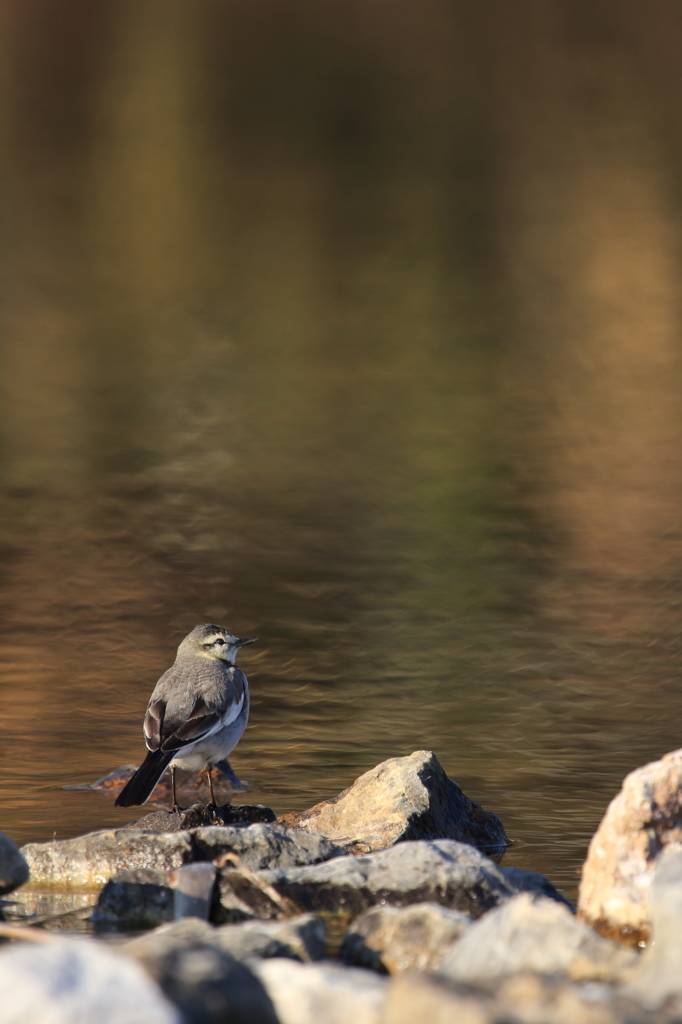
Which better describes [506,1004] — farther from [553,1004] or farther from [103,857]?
[103,857]

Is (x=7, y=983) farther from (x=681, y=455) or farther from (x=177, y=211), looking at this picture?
(x=177, y=211)

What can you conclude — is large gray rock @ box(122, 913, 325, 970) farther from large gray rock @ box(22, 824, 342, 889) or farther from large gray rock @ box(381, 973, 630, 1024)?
large gray rock @ box(22, 824, 342, 889)

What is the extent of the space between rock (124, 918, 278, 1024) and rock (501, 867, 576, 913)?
5.65ft

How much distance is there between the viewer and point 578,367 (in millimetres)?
22438

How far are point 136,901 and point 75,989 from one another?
2094 mm

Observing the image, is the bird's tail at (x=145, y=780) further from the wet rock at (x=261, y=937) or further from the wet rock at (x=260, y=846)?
the wet rock at (x=261, y=937)

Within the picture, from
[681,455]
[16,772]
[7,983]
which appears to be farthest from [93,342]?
[7,983]

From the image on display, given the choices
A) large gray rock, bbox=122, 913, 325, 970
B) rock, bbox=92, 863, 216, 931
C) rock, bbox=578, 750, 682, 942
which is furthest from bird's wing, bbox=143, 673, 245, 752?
rock, bbox=578, 750, 682, 942

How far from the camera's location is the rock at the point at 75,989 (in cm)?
355

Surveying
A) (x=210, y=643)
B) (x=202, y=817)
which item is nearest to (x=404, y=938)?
(x=202, y=817)

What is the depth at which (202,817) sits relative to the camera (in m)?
6.66

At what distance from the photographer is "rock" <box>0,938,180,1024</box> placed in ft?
11.7

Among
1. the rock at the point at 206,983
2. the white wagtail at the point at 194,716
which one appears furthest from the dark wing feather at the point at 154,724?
the rock at the point at 206,983

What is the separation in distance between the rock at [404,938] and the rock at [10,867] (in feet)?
4.08
